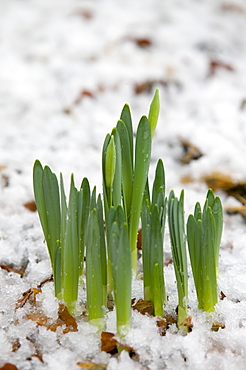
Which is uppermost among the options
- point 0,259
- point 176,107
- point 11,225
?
point 176,107

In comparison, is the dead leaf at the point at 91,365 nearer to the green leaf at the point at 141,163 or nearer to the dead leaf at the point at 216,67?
the green leaf at the point at 141,163

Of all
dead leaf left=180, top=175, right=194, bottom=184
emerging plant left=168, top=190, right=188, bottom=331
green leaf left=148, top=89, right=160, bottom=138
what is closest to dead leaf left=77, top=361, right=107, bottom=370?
emerging plant left=168, top=190, right=188, bottom=331

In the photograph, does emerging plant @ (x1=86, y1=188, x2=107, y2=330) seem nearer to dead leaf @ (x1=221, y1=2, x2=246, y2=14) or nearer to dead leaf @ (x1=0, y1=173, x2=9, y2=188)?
dead leaf @ (x1=0, y1=173, x2=9, y2=188)

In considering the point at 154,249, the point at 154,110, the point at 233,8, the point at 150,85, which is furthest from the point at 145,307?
the point at 233,8

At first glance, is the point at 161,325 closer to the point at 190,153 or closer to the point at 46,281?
the point at 46,281

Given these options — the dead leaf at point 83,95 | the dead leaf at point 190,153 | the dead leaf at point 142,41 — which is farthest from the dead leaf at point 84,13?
the dead leaf at point 190,153

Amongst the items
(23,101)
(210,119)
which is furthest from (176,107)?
(23,101)

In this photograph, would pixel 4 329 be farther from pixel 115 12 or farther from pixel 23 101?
pixel 115 12
